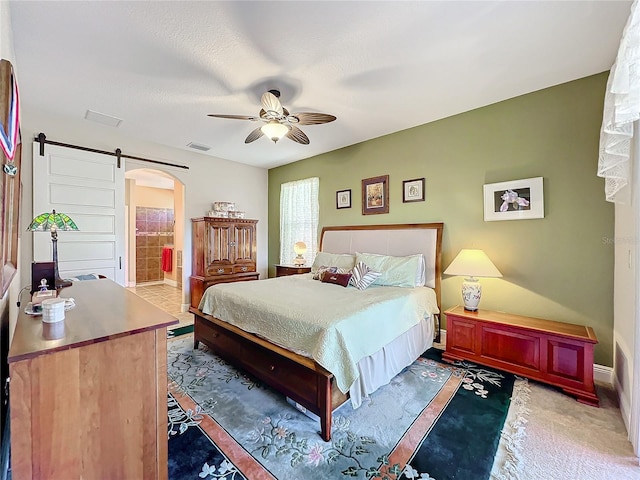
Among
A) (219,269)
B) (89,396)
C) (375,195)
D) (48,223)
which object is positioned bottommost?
(89,396)

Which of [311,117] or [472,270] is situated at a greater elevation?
[311,117]

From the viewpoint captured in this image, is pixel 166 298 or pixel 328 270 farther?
pixel 166 298

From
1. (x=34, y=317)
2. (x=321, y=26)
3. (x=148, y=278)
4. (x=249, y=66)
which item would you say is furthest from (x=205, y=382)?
(x=148, y=278)

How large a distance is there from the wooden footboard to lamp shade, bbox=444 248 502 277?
177 centimetres

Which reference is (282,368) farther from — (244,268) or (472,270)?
(244,268)

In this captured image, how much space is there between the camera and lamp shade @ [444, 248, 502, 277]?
282 cm

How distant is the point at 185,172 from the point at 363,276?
3626 millimetres

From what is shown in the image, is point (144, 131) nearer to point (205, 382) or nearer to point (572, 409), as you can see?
point (205, 382)

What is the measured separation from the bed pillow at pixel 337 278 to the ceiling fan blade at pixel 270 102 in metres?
1.95

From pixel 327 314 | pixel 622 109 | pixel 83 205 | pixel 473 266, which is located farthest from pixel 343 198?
pixel 83 205

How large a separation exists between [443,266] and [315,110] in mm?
2493

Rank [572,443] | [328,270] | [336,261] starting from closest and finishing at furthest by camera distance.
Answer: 1. [572,443]
2. [328,270]
3. [336,261]

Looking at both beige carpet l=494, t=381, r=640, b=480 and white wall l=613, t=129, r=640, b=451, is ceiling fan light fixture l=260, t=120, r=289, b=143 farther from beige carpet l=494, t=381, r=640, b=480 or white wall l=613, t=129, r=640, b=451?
beige carpet l=494, t=381, r=640, b=480

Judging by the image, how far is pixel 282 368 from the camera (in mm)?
2109
